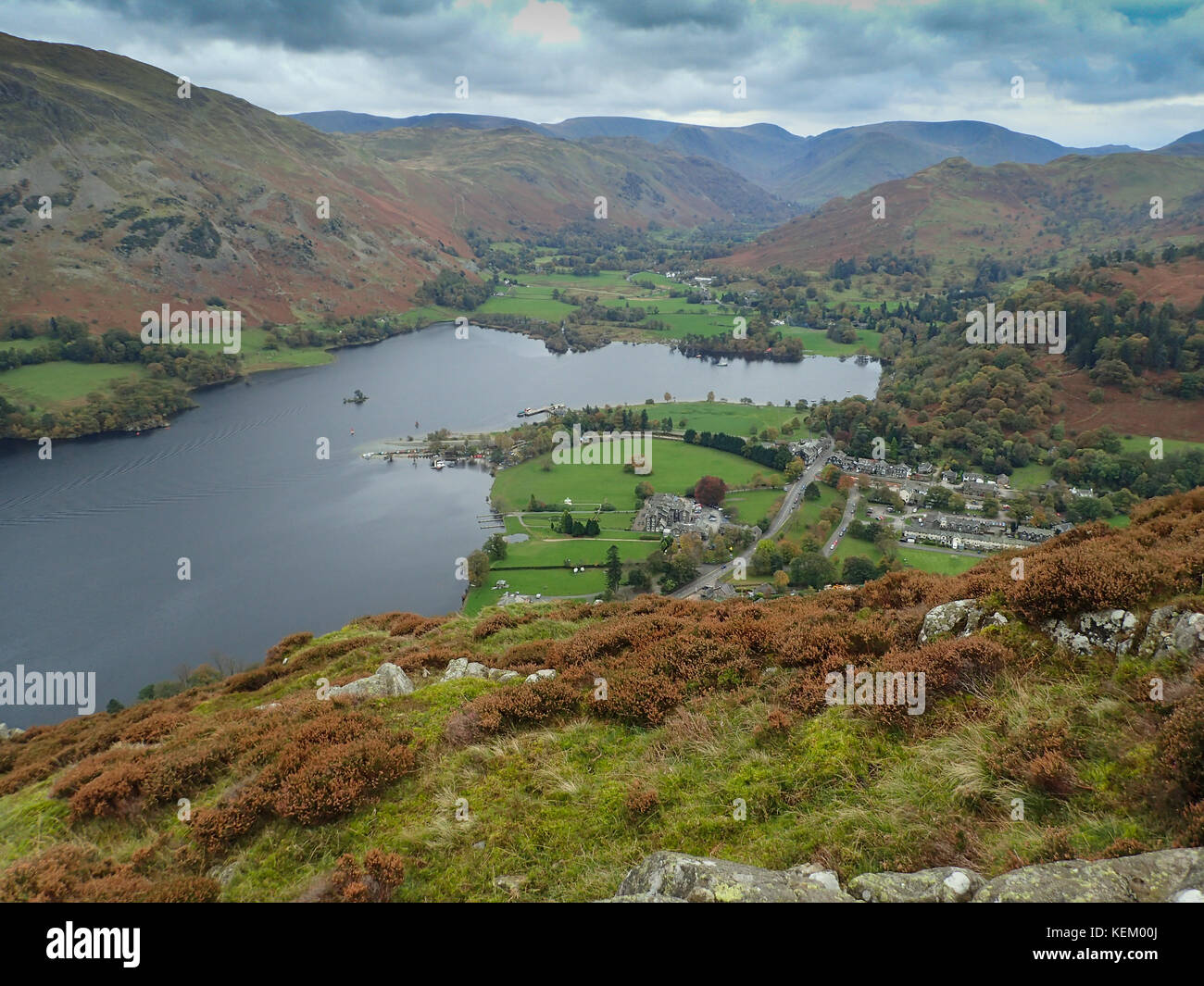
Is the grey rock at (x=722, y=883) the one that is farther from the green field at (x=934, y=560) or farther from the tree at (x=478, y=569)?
the green field at (x=934, y=560)

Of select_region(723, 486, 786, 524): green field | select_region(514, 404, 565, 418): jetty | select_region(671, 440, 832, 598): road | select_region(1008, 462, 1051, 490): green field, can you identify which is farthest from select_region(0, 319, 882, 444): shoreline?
select_region(723, 486, 786, 524): green field

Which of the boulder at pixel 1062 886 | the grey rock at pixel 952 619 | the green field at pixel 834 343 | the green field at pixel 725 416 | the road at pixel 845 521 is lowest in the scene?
the road at pixel 845 521

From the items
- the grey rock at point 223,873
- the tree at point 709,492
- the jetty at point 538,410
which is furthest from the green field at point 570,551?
the grey rock at point 223,873

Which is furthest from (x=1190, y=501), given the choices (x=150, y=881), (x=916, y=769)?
(x=150, y=881)

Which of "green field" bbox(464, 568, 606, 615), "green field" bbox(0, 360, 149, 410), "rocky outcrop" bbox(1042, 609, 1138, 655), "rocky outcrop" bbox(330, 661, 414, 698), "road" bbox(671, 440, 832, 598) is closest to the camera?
"rocky outcrop" bbox(1042, 609, 1138, 655)

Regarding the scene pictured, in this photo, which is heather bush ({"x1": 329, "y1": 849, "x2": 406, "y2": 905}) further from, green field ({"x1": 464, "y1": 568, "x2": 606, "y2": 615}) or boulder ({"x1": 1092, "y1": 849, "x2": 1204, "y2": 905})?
green field ({"x1": 464, "y1": 568, "x2": 606, "y2": 615})
